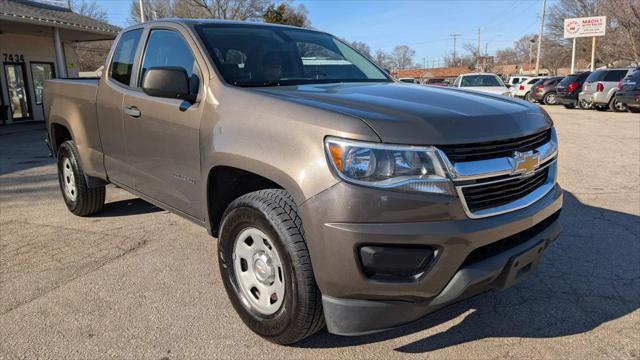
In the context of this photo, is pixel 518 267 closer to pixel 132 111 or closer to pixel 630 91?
pixel 132 111

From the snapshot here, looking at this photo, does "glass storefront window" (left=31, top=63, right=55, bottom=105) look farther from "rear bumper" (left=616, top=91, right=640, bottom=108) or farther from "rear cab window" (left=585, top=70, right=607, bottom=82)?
"rear cab window" (left=585, top=70, right=607, bottom=82)

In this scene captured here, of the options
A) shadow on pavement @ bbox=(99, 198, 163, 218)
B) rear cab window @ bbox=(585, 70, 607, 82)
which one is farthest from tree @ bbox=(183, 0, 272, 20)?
shadow on pavement @ bbox=(99, 198, 163, 218)

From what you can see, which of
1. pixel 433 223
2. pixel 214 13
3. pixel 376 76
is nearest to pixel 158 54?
pixel 376 76

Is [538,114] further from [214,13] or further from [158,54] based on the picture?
[214,13]

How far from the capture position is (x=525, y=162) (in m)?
2.36

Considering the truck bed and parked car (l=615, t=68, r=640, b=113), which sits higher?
the truck bed

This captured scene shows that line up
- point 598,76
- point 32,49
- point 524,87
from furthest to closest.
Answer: point 524,87 → point 598,76 → point 32,49

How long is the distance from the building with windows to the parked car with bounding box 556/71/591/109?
1954 centimetres

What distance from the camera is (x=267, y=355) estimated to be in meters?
2.55

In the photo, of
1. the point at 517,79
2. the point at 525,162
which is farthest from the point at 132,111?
the point at 517,79

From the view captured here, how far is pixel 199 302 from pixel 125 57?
2317 millimetres

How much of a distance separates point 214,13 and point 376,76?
43.1 meters

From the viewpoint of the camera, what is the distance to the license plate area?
2.25 meters

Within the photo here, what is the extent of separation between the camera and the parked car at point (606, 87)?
18.4 meters
